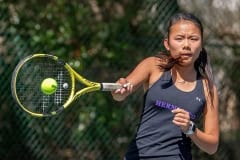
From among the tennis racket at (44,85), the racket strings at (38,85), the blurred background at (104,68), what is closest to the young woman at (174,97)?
the tennis racket at (44,85)

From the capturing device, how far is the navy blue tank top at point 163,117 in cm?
387

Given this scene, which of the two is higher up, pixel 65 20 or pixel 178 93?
pixel 65 20

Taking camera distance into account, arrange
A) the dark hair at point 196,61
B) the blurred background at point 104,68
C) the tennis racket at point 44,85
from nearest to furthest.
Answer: the dark hair at point 196,61, the tennis racket at point 44,85, the blurred background at point 104,68

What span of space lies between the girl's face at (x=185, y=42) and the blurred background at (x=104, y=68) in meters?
2.64

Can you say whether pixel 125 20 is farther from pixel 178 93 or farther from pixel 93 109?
pixel 178 93

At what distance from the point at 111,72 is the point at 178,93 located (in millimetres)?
2737

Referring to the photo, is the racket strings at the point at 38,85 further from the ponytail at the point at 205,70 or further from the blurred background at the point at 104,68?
the ponytail at the point at 205,70

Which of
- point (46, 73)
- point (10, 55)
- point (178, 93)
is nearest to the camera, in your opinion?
point (178, 93)

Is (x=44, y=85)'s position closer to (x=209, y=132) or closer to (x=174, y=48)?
(x=174, y=48)

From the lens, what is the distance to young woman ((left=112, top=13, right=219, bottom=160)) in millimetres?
3865

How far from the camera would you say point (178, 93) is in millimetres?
3889

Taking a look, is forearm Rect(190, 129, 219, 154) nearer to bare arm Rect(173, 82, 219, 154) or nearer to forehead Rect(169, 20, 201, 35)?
bare arm Rect(173, 82, 219, 154)

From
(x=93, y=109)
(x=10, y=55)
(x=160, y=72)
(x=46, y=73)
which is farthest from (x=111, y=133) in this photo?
(x=160, y=72)

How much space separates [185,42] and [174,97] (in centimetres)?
30
